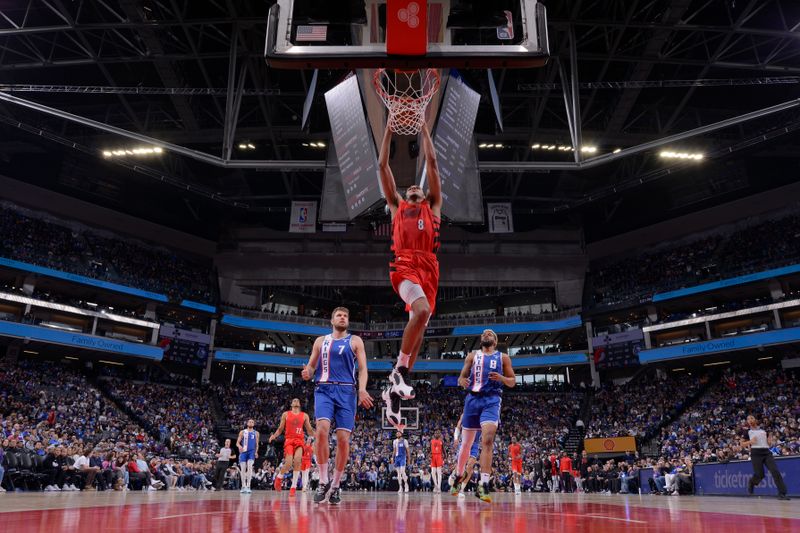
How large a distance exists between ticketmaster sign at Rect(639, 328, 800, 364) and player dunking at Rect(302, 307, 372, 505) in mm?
32533

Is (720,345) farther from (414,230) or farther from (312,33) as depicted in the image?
(312,33)

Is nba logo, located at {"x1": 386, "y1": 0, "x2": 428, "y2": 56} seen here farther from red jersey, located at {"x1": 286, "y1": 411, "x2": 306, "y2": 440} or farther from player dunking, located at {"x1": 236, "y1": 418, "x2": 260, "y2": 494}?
player dunking, located at {"x1": 236, "y1": 418, "x2": 260, "y2": 494}

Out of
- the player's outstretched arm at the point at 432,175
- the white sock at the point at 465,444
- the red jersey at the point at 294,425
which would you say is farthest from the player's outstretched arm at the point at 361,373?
the red jersey at the point at 294,425

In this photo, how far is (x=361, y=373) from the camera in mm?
6719

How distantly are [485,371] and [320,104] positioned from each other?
16.0m

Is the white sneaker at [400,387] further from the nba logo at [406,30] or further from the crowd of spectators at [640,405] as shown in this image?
the crowd of spectators at [640,405]

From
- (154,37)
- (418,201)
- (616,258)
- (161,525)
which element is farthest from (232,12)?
(616,258)

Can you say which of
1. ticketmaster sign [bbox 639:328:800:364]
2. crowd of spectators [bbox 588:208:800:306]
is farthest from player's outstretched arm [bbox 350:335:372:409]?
crowd of spectators [bbox 588:208:800:306]

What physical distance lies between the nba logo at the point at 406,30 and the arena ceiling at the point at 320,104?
43.5ft

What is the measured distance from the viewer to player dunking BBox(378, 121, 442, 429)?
19.6ft

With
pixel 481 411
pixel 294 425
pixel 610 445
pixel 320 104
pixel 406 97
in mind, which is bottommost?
pixel 610 445

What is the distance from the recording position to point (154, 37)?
78.6 feet

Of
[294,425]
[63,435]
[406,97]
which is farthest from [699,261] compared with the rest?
[63,435]

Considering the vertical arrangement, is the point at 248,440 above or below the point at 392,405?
below
